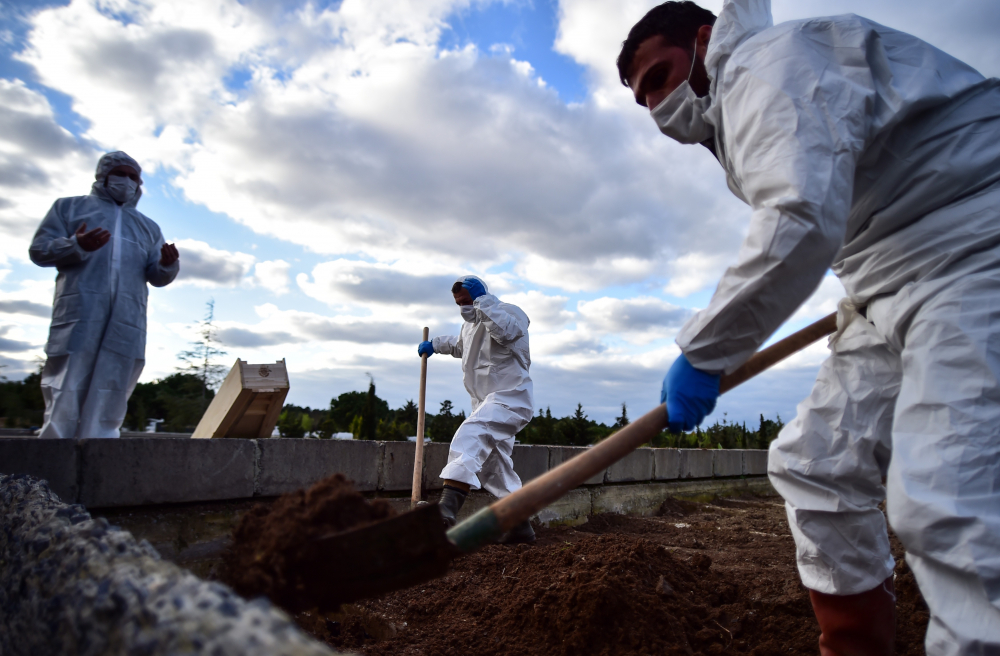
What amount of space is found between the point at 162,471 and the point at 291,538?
2155 millimetres

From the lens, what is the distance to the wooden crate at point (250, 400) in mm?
3508

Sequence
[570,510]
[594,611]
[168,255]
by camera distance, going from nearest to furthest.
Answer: [594,611] < [168,255] < [570,510]

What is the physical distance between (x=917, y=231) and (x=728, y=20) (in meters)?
0.79

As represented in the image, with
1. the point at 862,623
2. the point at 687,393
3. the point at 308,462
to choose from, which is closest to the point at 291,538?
the point at 687,393

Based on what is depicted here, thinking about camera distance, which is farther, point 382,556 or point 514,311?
point 514,311

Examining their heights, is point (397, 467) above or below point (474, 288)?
below

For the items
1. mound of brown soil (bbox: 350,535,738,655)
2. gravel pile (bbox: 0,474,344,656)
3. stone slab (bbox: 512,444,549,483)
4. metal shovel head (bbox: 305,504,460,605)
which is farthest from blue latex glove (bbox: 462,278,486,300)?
metal shovel head (bbox: 305,504,460,605)

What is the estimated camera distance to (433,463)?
4.45 meters

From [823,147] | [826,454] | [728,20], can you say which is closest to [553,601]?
[826,454]

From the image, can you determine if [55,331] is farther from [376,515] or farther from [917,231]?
[917,231]

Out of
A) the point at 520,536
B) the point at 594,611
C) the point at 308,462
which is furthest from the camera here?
the point at 520,536

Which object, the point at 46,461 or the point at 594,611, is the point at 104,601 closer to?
the point at 594,611

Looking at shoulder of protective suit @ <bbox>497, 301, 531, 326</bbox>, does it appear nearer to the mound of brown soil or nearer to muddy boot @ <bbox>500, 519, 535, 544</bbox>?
muddy boot @ <bbox>500, 519, 535, 544</bbox>

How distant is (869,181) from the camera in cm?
Answer: 149
